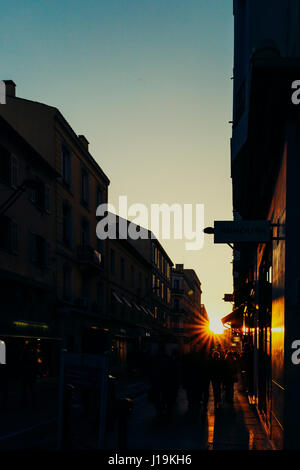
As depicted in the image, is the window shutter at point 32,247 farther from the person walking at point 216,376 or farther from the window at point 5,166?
the person walking at point 216,376

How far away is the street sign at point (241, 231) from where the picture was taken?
30.7 feet

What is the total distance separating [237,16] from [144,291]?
47.9 meters

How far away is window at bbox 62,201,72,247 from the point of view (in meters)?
34.4

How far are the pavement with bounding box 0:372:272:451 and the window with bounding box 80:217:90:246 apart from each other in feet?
69.7

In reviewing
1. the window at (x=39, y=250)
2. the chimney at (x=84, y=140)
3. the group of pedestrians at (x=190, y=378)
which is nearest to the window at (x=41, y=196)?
the window at (x=39, y=250)

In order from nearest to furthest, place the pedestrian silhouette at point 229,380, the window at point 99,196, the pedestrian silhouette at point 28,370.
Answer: the pedestrian silhouette at point 28,370 → the pedestrian silhouette at point 229,380 → the window at point 99,196

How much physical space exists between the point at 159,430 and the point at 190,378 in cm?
526

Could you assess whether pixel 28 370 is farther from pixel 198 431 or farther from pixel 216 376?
pixel 198 431

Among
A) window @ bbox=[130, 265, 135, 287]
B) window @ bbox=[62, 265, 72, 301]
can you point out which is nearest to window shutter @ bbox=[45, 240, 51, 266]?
window @ bbox=[62, 265, 72, 301]

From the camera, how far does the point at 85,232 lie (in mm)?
39312

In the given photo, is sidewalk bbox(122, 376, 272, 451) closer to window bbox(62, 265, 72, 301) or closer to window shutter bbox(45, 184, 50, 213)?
window shutter bbox(45, 184, 50, 213)

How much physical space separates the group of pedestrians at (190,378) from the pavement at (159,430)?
1.13 ft

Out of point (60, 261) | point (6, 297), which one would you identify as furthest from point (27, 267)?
point (60, 261)
